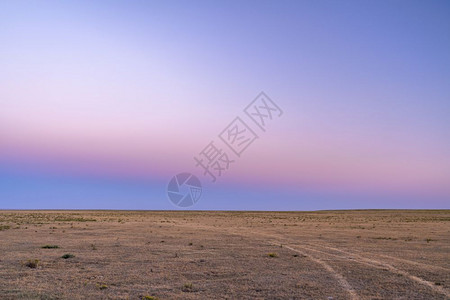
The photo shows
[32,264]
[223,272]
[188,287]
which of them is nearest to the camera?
[188,287]

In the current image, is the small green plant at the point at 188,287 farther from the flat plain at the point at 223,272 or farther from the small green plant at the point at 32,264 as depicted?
the small green plant at the point at 32,264

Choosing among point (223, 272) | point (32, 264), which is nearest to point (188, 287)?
point (223, 272)

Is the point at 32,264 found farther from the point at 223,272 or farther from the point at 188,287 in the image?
the point at 223,272

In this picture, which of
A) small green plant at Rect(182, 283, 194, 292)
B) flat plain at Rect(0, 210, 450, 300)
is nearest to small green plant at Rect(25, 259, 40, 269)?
flat plain at Rect(0, 210, 450, 300)

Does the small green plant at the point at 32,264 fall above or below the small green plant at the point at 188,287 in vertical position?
above

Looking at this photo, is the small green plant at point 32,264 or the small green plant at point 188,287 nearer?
the small green plant at point 188,287

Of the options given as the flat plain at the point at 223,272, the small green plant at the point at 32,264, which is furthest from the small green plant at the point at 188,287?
the small green plant at the point at 32,264

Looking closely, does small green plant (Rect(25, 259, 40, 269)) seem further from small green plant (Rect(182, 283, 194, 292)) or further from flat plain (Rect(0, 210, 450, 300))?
small green plant (Rect(182, 283, 194, 292))

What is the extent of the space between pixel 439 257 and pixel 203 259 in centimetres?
1231

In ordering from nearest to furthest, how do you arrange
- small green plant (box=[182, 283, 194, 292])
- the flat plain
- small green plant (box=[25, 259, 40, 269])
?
the flat plain
small green plant (box=[182, 283, 194, 292])
small green plant (box=[25, 259, 40, 269])

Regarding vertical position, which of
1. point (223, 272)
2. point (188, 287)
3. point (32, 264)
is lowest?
point (188, 287)

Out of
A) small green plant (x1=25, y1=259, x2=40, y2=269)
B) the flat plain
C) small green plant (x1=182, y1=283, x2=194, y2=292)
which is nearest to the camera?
the flat plain

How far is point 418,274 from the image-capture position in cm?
1552

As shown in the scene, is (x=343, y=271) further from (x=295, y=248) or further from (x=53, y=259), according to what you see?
(x=53, y=259)
